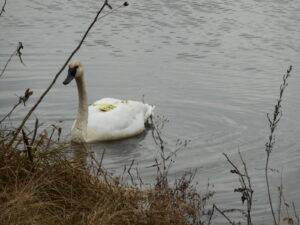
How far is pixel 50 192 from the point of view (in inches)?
201

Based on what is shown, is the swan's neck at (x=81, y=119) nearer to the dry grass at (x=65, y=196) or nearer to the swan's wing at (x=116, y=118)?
the swan's wing at (x=116, y=118)

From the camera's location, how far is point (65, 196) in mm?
5117

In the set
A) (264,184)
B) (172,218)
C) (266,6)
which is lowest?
(266,6)

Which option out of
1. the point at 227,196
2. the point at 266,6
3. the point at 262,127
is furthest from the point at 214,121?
the point at 266,6

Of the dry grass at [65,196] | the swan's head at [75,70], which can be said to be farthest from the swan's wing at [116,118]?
the dry grass at [65,196]

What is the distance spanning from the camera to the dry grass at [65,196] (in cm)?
471

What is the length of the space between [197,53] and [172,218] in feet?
27.5

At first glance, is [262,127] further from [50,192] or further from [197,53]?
[50,192]

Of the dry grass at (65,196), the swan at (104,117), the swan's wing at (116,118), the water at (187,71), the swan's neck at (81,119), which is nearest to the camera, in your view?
the dry grass at (65,196)

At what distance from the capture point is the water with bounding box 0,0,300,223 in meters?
8.55

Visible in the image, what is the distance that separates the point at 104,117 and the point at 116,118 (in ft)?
0.55

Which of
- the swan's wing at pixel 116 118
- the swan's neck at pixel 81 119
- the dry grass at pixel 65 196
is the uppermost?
the dry grass at pixel 65 196

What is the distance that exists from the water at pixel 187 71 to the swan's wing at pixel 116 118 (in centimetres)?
18

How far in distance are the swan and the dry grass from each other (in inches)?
142
